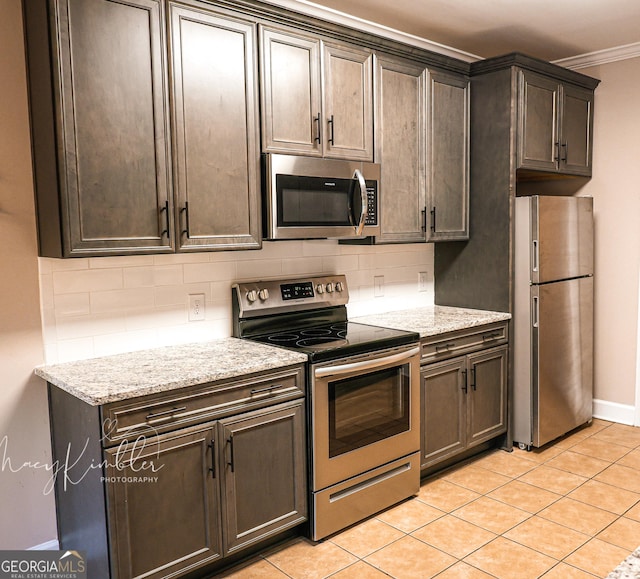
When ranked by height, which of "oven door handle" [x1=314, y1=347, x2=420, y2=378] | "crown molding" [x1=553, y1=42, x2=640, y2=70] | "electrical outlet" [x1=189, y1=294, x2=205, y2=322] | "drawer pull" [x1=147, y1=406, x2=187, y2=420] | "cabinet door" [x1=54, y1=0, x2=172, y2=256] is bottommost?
"drawer pull" [x1=147, y1=406, x2=187, y2=420]

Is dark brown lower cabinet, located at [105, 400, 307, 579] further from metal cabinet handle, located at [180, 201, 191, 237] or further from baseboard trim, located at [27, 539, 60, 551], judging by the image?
metal cabinet handle, located at [180, 201, 191, 237]

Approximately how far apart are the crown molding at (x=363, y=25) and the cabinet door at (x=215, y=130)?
0.40 metres

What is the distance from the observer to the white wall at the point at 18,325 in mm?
2303

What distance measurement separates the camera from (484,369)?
3518mm

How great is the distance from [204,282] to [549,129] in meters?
2.39

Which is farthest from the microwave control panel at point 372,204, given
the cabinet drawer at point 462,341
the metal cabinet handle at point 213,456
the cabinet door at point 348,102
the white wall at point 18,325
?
the white wall at point 18,325

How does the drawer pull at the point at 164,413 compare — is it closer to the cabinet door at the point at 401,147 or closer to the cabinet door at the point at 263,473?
the cabinet door at the point at 263,473

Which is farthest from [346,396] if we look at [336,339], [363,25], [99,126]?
[363,25]

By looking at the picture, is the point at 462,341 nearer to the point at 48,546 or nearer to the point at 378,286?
the point at 378,286

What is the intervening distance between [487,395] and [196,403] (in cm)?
199

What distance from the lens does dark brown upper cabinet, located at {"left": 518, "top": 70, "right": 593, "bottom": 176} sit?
3.57m

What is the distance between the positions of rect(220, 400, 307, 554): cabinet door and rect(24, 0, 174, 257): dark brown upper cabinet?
824 mm

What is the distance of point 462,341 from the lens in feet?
11.1

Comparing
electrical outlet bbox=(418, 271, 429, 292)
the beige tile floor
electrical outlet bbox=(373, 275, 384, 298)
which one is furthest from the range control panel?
the beige tile floor
